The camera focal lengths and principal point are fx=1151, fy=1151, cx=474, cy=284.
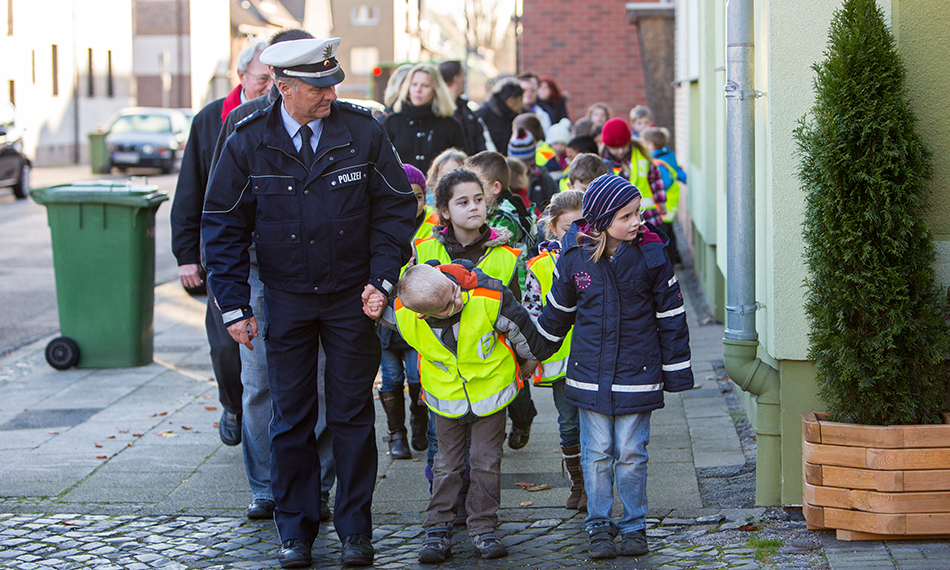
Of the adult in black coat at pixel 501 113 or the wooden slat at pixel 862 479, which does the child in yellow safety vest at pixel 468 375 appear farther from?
the adult in black coat at pixel 501 113

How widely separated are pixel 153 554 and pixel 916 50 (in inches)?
141

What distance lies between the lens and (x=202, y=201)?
524 cm

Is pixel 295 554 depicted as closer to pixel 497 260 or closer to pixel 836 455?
pixel 497 260

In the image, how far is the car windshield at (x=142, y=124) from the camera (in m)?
33.5

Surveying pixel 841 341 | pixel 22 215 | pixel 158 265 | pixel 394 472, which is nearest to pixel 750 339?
pixel 841 341

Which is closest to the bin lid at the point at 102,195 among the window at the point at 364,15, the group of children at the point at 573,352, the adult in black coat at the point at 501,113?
the adult in black coat at the point at 501,113

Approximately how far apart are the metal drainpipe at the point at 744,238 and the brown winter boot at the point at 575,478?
775mm

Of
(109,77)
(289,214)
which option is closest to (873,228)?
(289,214)

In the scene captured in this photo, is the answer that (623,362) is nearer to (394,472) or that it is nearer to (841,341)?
(841,341)

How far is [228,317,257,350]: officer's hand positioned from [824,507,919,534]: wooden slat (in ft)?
7.47

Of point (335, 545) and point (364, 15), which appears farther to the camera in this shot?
point (364, 15)

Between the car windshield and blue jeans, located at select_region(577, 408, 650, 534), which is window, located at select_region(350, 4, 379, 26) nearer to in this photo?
the car windshield

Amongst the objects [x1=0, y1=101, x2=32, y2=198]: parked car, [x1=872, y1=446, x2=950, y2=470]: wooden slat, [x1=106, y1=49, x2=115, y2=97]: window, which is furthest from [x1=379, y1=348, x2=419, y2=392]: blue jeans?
[x1=106, y1=49, x2=115, y2=97]: window

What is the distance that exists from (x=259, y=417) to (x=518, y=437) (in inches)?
60.4
